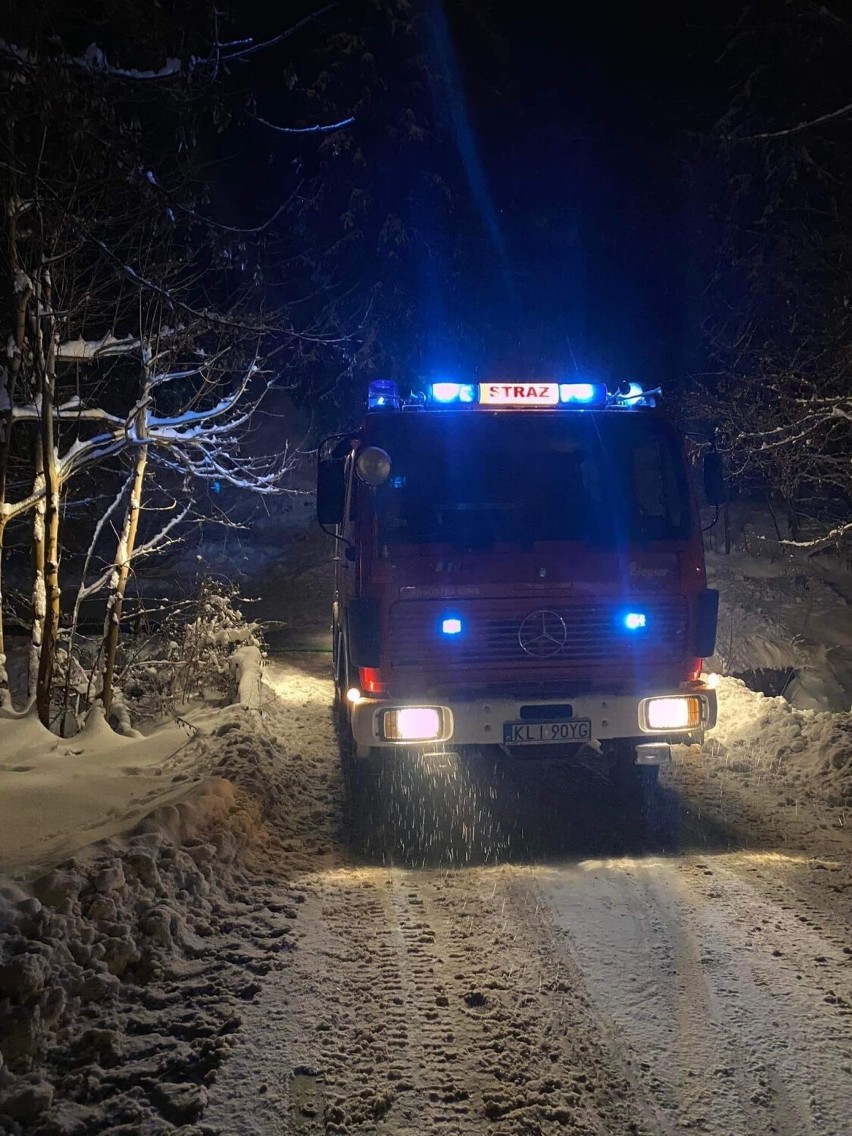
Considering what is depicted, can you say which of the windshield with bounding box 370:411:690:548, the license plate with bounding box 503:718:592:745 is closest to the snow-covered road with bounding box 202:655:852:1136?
the license plate with bounding box 503:718:592:745

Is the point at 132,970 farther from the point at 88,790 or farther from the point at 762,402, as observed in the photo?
the point at 762,402

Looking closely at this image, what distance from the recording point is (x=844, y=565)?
19828 millimetres

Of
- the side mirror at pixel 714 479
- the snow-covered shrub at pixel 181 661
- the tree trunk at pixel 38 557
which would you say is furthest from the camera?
the snow-covered shrub at pixel 181 661

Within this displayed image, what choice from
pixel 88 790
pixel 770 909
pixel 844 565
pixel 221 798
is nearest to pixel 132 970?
pixel 221 798

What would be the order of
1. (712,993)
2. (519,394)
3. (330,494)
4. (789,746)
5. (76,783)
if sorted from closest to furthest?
(712,993), (76,783), (330,494), (519,394), (789,746)

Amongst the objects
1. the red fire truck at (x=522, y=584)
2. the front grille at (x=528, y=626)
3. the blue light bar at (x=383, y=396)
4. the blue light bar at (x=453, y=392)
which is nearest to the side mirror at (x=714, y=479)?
the red fire truck at (x=522, y=584)

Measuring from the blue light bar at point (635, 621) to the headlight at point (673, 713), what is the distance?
0.50m

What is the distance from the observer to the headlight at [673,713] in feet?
19.5

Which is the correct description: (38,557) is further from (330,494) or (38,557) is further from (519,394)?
(519,394)

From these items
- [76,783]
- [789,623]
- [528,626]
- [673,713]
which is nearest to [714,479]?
[673,713]

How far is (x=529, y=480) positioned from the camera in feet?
20.6

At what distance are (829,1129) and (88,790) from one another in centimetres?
489

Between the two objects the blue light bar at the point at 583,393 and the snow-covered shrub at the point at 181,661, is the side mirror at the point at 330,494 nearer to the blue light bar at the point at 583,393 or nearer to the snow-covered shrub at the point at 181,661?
the blue light bar at the point at 583,393

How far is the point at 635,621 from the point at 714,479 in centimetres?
140
